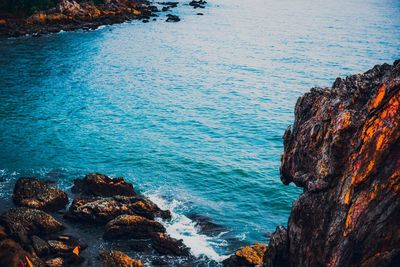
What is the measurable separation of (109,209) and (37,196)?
721 cm

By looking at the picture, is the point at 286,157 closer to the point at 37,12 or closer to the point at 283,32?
the point at 37,12

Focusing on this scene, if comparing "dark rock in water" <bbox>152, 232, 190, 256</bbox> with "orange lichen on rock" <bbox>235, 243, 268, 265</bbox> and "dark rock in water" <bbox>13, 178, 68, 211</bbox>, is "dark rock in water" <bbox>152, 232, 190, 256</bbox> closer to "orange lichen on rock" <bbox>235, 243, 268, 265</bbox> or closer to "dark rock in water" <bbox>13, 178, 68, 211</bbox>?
"orange lichen on rock" <bbox>235, 243, 268, 265</bbox>

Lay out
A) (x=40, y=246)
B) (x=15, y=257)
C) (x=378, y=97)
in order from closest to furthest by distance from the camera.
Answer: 1. (x=378, y=97)
2. (x=15, y=257)
3. (x=40, y=246)

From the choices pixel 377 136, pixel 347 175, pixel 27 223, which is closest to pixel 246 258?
pixel 347 175

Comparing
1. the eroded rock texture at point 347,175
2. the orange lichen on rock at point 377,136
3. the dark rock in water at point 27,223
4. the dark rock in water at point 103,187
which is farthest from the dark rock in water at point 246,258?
the dark rock in water at point 27,223

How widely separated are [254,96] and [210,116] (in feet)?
49.4

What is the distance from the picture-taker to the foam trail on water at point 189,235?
3134 cm

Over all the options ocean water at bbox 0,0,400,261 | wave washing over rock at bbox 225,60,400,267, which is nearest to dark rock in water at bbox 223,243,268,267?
ocean water at bbox 0,0,400,261

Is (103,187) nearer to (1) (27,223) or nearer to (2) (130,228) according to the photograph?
(2) (130,228)

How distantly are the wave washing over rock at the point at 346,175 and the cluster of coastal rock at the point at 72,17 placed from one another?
110542mm

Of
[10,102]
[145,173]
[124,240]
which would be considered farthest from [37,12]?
[124,240]

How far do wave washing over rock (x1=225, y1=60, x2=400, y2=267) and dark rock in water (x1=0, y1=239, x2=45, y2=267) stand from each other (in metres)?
15.5

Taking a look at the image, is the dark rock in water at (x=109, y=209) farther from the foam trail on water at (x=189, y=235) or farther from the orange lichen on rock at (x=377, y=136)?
the orange lichen on rock at (x=377, y=136)

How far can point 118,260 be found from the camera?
1092 inches
